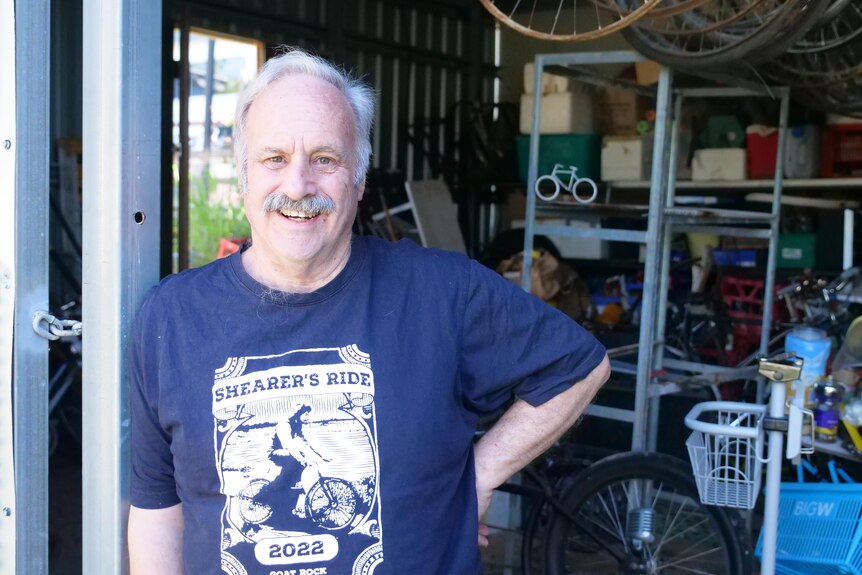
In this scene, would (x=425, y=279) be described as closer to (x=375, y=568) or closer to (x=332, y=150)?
(x=332, y=150)

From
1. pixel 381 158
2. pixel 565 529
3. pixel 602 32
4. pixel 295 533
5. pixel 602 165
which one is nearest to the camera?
pixel 295 533

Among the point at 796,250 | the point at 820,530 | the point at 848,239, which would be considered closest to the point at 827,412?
the point at 820,530

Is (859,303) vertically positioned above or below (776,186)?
below

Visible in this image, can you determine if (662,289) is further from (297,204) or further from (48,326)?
(48,326)

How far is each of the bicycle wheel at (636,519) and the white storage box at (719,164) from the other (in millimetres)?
2900

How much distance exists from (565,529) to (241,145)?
7.19 feet

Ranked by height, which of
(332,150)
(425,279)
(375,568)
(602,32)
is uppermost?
(602,32)

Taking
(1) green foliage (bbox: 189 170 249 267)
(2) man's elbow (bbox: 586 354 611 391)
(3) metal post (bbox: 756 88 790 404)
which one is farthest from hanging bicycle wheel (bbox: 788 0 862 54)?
(1) green foliage (bbox: 189 170 249 267)

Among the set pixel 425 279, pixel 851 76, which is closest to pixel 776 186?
pixel 851 76

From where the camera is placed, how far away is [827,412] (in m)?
2.91

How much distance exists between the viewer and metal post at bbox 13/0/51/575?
172 cm

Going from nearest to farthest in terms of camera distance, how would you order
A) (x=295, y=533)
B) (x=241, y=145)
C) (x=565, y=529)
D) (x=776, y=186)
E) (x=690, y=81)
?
(x=295, y=533) → (x=241, y=145) → (x=565, y=529) → (x=776, y=186) → (x=690, y=81)

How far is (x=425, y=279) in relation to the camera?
6.00 feet

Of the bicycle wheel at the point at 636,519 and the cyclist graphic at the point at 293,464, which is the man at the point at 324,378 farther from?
the bicycle wheel at the point at 636,519
